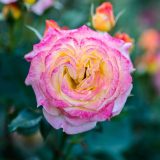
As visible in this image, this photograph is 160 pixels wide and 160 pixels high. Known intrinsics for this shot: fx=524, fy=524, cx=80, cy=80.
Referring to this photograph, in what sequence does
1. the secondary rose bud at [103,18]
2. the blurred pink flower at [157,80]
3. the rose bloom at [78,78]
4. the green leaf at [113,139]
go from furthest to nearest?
1. the blurred pink flower at [157,80]
2. the green leaf at [113,139]
3. the secondary rose bud at [103,18]
4. the rose bloom at [78,78]

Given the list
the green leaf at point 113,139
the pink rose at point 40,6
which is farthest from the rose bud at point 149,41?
the pink rose at point 40,6

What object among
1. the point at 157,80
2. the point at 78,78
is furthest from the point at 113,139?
the point at 78,78

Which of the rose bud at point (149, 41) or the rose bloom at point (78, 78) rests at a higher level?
the rose bloom at point (78, 78)

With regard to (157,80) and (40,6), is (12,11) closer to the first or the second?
(40,6)

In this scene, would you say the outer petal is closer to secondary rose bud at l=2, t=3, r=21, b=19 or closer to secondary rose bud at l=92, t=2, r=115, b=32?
secondary rose bud at l=92, t=2, r=115, b=32

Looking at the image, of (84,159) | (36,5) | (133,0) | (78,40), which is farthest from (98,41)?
(133,0)

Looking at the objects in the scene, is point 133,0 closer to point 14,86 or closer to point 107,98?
point 14,86

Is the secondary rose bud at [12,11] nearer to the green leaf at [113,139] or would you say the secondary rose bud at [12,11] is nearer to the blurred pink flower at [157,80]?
the green leaf at [113,139]
